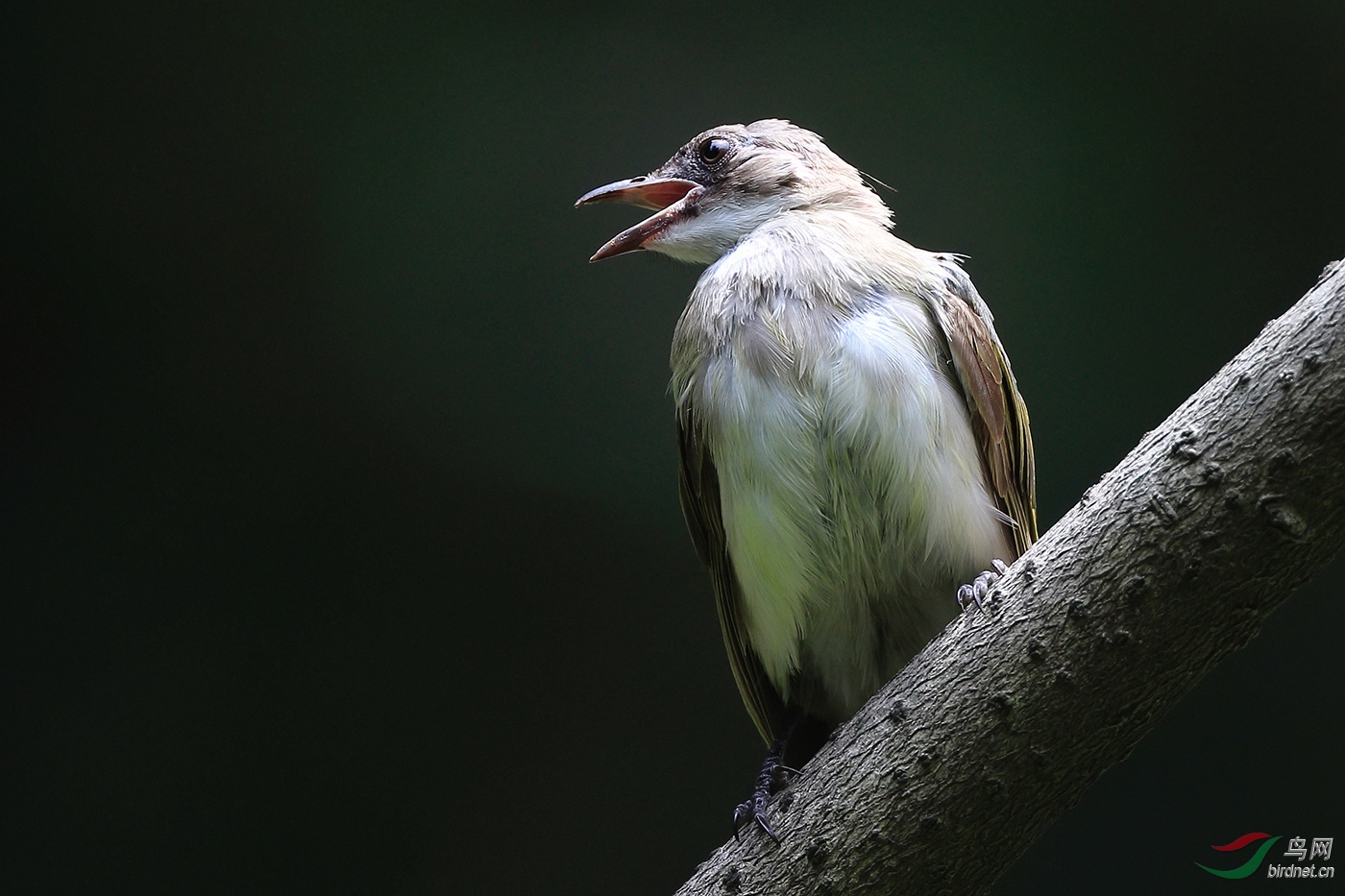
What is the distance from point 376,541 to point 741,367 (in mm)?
2793

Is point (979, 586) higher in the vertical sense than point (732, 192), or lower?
lower

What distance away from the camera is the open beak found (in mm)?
3186

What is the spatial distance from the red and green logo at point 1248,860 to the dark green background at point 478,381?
0.11 meters

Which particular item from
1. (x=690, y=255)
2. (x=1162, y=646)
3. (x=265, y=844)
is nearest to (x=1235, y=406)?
(x=1162, y=646)

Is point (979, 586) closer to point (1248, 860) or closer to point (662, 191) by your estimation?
point (662, 191)

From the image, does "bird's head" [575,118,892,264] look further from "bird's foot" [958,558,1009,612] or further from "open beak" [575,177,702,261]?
"bird's foot" [958,558,1009,612]

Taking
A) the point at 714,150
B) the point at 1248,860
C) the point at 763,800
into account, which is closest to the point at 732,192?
the point at 714,150

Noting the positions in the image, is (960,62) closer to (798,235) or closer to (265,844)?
(798,235)

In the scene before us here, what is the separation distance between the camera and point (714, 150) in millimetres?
3318

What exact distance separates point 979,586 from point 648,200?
1634 millimetres

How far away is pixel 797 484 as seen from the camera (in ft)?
8.45

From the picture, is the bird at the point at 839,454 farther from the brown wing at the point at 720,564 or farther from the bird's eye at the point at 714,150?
the bird's eye at the point at 714,150

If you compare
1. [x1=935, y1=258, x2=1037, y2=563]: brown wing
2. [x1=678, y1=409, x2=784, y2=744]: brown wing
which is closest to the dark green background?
[x1=678, y1=409, x2=784, y2=744]: brown wing

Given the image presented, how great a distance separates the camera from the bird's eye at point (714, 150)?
3305 millimetres
